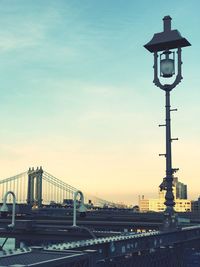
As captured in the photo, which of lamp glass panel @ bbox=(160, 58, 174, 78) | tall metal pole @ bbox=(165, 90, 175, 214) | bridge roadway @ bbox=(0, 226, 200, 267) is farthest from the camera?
lamp glass panel @ bbox=(160, 58, 174, 78)

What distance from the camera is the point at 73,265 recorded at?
8.26m

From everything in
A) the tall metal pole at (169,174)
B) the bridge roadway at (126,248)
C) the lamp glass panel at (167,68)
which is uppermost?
the lamp glass panel at (167,68)

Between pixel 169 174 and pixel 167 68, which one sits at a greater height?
pixel 167 68

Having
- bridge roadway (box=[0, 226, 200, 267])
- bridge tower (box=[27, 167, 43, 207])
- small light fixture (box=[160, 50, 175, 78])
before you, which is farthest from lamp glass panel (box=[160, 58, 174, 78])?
bridge tower (box=[27, 167, 43, 207])

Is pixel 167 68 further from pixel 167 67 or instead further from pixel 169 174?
pixel 169 174

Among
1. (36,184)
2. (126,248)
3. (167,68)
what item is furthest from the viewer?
(36,184)

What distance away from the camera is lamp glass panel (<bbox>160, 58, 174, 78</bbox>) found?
24766 mm

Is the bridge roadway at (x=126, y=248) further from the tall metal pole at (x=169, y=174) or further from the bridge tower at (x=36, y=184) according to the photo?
the bridge tower at (x=36, y=184)

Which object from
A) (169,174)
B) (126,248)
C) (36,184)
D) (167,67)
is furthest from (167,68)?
(36,184)

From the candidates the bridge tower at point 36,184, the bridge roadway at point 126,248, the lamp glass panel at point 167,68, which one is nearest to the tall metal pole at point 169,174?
the bridge roadway at point 126,248

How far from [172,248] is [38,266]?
12.5 metres

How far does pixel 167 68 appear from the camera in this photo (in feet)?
81.4

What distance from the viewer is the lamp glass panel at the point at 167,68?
24.8m

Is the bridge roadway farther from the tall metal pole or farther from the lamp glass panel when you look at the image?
the lamp glass panel
